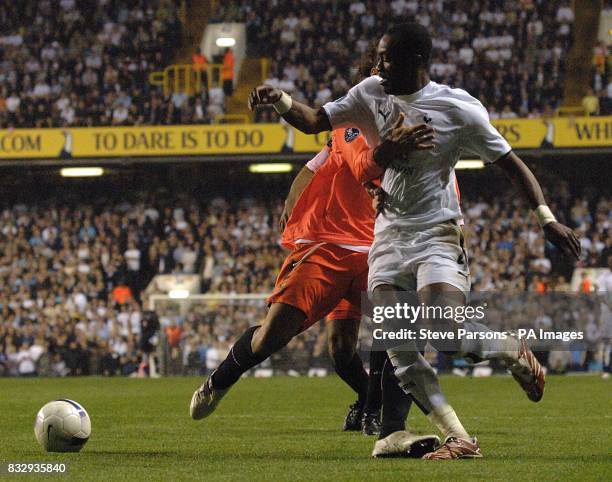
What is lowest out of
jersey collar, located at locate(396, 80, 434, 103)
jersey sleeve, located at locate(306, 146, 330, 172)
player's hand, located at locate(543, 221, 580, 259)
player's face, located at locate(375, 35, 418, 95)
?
player's hand, located at locate(543, 221, 580, 259)

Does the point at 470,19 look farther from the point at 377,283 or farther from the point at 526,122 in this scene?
the point at 377,283

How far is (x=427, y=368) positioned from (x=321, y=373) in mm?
16156

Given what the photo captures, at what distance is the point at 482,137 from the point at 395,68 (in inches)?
20.7

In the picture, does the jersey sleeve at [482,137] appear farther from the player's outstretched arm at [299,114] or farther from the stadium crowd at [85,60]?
the stadium crowd at [85,60]

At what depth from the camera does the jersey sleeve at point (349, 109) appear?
20.2 feet

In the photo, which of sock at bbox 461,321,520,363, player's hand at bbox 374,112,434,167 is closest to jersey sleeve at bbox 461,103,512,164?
player's hand at bbox 374,112,434,167

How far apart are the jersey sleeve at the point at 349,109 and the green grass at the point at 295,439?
164 centimetres

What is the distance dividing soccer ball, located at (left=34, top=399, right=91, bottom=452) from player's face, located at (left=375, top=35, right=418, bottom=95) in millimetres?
2282

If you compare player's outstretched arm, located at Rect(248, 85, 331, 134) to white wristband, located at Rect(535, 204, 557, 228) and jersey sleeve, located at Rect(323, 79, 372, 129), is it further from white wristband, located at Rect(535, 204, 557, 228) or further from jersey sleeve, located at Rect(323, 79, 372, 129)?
white wristband, located at Rect(535, 204, 557, 228)

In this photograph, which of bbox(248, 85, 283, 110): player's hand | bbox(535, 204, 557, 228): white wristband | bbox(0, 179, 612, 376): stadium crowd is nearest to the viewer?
bbox(535, 204, 557, 228): white wristband

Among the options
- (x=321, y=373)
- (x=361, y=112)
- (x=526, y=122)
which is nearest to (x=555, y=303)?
(x=321, y=373)

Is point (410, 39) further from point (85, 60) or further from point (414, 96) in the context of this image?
point (85, 60)

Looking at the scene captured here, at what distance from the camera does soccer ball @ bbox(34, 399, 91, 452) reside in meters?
6.37

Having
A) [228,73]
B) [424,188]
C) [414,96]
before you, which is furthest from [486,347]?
[228,73]
